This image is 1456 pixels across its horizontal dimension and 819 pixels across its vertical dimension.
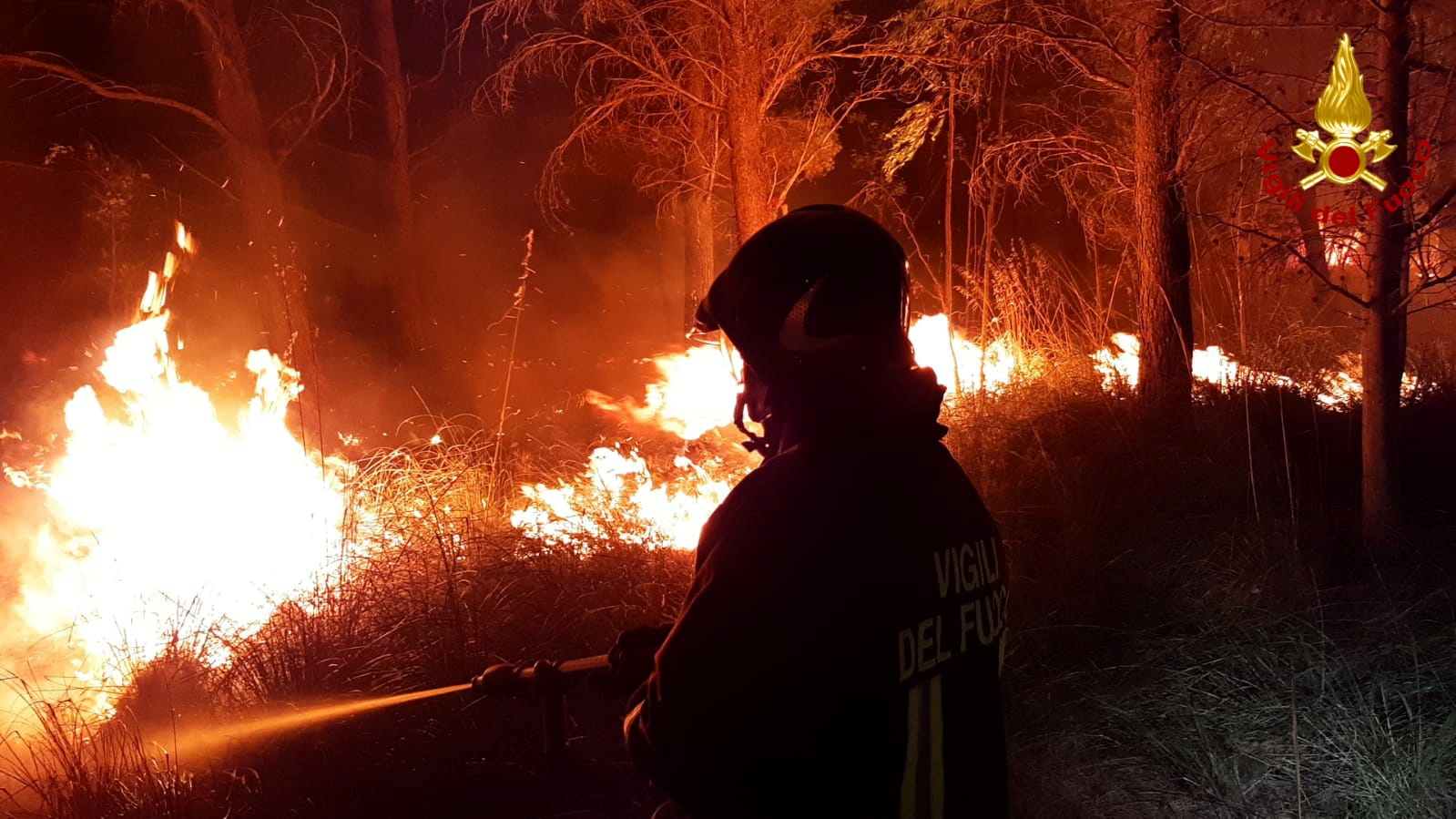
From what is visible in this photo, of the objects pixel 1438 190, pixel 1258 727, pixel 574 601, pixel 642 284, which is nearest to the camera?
pixel 1258 727

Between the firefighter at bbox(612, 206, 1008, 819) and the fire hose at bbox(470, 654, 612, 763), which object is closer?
the firefighter at bbox(612, 206, 1008, 819)

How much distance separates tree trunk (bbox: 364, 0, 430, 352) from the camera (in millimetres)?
15625

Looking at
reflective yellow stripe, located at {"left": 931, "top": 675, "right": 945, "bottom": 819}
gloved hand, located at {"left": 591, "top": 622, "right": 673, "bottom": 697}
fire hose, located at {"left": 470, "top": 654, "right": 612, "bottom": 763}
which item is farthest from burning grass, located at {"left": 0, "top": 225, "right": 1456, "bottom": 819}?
reflective yellow stripe, located at {"left": 931, "top": 675, "right": 945, "bottom": 819}

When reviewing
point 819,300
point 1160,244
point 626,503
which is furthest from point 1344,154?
point 819,300

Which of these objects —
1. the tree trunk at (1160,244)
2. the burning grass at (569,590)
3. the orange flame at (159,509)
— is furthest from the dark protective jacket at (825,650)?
the tree trunk at (1160,244)

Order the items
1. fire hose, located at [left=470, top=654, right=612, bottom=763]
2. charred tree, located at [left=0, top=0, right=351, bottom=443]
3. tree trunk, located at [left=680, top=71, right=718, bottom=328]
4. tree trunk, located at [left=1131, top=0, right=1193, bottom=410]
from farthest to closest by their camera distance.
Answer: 1. charred tree, located at [left=0, top=0, right=351, bottom=443]
2. tree trunk, located at [left=680, top=71, right=718, bottom=328]
3. tree trunk, located at [left=1131, top=0, right=1193, bottom=410]
4. fire hose, located at [left=470, top=654, right=612, bottom=763]

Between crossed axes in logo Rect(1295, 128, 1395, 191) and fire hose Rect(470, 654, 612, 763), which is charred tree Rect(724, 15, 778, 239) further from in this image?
fire hose Rect(470, 654, 612, 763)

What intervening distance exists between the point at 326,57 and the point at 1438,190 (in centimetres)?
1324

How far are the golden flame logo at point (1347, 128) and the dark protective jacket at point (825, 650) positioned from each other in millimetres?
4358

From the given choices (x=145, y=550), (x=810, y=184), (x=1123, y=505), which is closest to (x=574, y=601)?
(x=145, y=550)

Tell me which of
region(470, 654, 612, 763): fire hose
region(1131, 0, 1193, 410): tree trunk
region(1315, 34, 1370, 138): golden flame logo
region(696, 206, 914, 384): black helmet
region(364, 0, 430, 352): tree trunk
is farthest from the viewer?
region(364, 0, 430, 352): tree trunk

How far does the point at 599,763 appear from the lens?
4055 mm

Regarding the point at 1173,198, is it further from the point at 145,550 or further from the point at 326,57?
the point at 326,57

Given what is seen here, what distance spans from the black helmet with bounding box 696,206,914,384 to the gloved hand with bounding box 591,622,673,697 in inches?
23.1
